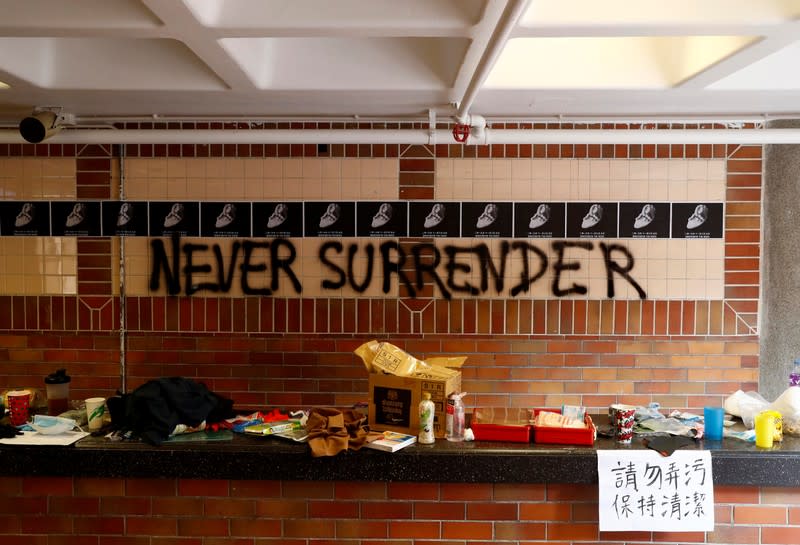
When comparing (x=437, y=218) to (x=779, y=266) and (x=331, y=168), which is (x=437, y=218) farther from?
(x=779, y=266)

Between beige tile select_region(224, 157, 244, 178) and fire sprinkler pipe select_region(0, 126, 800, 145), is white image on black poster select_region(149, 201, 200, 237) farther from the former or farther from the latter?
fire sprinkler pipe select_region(0, 126, 800, 145)

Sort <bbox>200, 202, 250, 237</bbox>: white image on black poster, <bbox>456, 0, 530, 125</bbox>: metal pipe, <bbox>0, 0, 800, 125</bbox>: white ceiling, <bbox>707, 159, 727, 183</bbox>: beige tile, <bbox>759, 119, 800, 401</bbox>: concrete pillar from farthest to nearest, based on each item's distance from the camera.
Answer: <bbox>200, 202, 250, 237</bbox>: white image on black poster < <bbox>707, 159, 727, 183</bbox>: beige tile < <bbox>759, 119, 800, 401</bbox>: concrete pillar < <bbox>0, 0, 800, 125</bbox>: white ceiling < <bbox>456, 0, 530, 125</bbox>: metal pipe

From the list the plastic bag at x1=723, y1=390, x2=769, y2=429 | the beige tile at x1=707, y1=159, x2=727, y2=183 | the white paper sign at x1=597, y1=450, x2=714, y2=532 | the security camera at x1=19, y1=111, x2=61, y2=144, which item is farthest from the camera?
the beige tile at x1=707, y1=159, x2=727, y2=183

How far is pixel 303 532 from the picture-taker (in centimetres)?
259

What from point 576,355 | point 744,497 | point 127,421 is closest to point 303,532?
point 127,421

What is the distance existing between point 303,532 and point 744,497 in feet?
6.08

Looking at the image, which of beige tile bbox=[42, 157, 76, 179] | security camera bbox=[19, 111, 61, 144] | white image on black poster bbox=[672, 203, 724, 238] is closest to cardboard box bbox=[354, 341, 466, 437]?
security camera bbox=[19, 111, 61, 144]

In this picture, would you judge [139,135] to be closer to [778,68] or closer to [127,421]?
[127,421]

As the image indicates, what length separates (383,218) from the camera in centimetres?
415

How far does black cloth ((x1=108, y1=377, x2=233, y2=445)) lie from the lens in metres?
2.55

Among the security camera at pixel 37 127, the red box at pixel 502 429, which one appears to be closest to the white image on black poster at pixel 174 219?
the security camera at pixel 37 127

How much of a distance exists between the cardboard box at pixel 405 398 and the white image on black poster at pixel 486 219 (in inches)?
62.5

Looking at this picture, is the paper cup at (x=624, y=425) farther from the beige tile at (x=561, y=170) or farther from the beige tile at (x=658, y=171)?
the beige tile at (x=658, y=171)

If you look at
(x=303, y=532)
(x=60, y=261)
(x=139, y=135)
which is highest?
(x=139, y=135)
